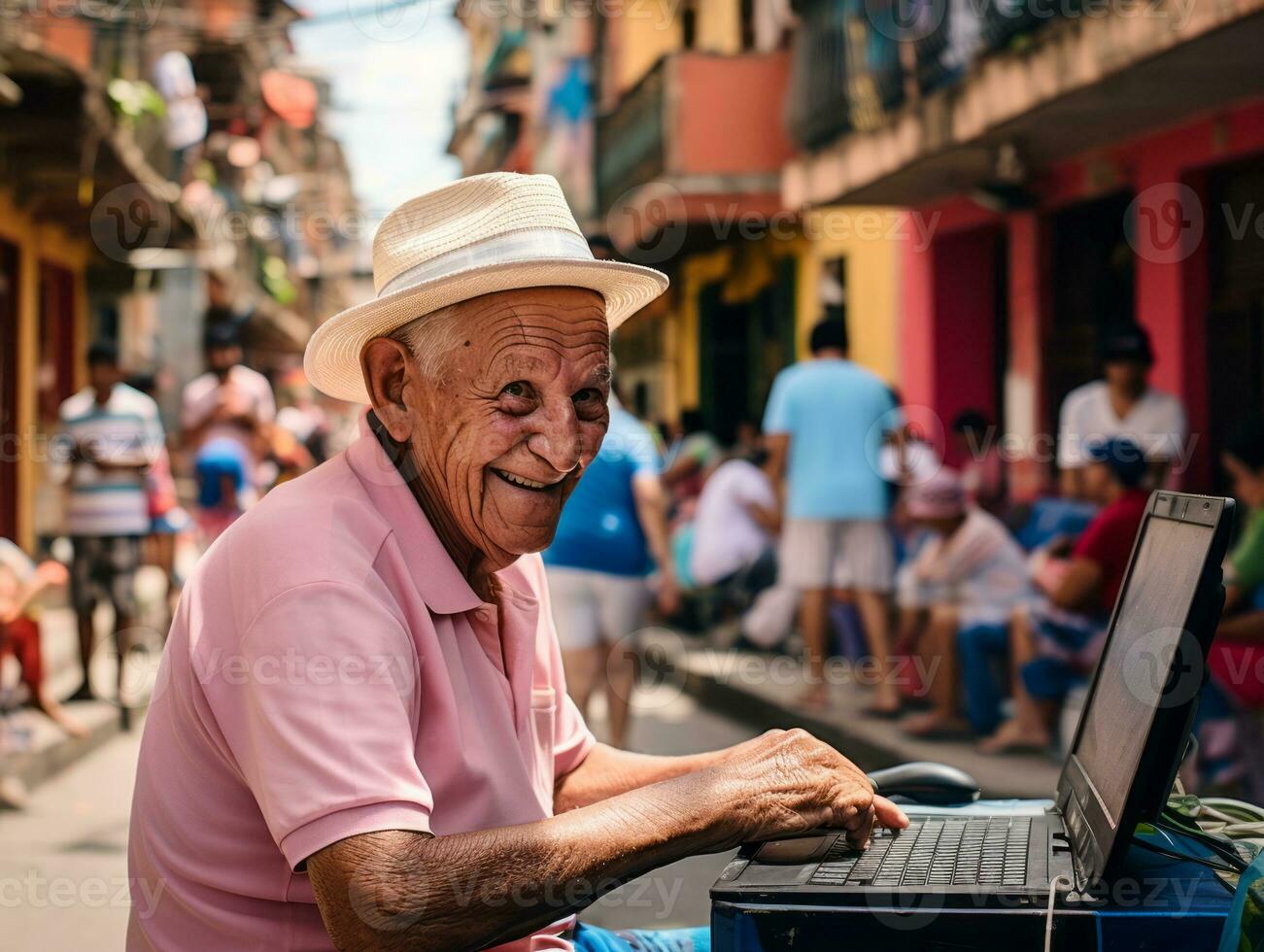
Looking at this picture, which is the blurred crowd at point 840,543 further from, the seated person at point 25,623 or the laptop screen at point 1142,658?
the laptop screen at point 1142,658

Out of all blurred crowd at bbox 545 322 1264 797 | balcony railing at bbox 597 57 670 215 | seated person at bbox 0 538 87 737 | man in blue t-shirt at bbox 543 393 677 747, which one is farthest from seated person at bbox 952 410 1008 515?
balcony railing at bbox 597 57 670 215

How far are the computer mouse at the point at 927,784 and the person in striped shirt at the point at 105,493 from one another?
24.8 ft

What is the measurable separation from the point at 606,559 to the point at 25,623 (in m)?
2.76

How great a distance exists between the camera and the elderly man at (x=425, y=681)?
1.98m

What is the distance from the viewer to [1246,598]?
20.2ft

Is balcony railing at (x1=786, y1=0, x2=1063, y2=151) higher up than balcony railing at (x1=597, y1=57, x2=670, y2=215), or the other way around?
balcony railing at (x1=597, y1=57, x2=670, y2=215)

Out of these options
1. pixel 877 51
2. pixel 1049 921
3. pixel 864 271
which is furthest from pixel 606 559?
pixel 864 271

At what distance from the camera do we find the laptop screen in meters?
1.88

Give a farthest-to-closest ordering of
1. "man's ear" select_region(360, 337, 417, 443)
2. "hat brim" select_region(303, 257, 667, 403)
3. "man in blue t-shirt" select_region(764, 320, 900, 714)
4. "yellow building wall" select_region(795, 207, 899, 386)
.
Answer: "yellow building wall" select_region(795, 207, 899, 386) → "man in blue t-shirt" select_region(764, 320, 900, 714) → "man's ear" select_region(360, 337, 417, 443) → "hat brim" select_region(303, 257, 667, 403)

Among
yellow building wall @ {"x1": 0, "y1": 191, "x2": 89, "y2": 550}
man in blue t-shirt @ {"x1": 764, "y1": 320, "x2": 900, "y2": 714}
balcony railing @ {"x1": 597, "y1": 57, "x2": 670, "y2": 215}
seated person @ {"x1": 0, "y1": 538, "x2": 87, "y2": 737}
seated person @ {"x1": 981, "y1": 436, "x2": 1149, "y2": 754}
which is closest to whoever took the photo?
seated person @ {"x1": 981, "y1": 436, "x2": 1149, "y2": 754}

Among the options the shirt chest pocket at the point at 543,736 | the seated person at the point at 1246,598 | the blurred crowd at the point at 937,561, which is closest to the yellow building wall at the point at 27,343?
the blurred crowd at the point at 937,561

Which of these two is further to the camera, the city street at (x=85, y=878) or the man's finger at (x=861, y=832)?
the city street at (x=85, y=878)

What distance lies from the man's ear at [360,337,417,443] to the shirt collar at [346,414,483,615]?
46 mm

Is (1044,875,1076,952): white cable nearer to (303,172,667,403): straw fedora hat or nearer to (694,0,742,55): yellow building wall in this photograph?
(303,172,667,403): straw fedora hat
